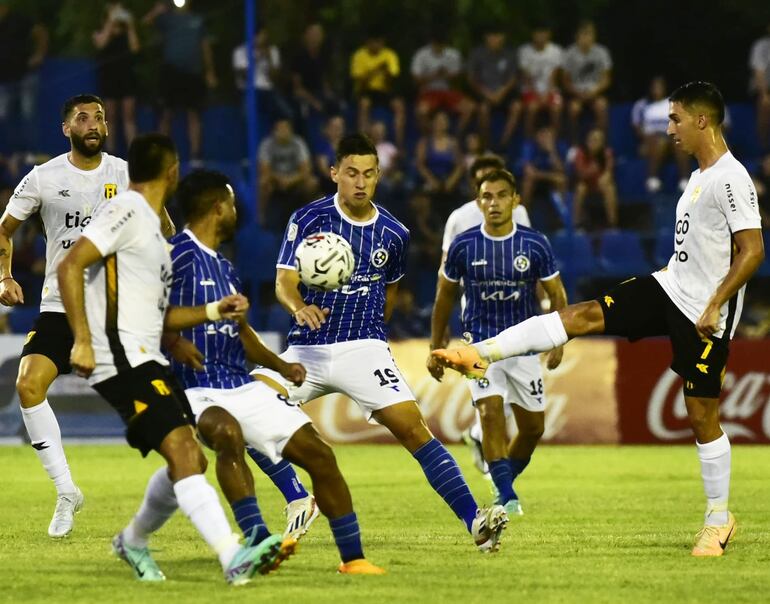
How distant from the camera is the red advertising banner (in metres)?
18.0

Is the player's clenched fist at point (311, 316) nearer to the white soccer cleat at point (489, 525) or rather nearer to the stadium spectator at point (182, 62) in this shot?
the white soccer cleat at point (489, 525)

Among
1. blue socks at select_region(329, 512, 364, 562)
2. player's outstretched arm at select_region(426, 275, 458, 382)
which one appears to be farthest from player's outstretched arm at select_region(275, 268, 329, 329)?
player's outstretched arm at select_region(426, 275, 458, 382)

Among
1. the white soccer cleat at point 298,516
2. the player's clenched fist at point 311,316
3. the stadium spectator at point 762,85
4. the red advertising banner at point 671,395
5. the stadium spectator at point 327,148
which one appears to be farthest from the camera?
the stadium spectator at point 762,85

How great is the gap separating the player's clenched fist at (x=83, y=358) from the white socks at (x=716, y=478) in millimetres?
3535

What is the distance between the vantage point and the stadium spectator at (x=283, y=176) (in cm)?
2028

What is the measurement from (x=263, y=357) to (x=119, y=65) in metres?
13.7

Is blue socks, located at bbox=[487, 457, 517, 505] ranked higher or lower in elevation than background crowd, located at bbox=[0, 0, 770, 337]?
lower

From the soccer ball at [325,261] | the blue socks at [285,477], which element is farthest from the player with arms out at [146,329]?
the blue socks at [285,477]

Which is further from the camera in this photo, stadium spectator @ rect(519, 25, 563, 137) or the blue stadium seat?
stadium spectator @ rect(519, 25, 563, 137)

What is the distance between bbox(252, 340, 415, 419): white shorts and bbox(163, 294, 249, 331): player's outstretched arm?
115 centimetres

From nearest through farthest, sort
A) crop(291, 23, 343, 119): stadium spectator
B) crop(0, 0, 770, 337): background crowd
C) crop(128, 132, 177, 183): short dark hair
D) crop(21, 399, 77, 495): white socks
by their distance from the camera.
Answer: crop(128, 132, 177, 183): short dark hair
crop(21, 399, 77, 495): white socks
crop(0, 0, 770, 337): background crowd
crop(291, 23, 343, 119): stadium spectator

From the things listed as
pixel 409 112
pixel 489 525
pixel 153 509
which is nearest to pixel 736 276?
pixel 489 525

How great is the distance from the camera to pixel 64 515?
33.2 ft

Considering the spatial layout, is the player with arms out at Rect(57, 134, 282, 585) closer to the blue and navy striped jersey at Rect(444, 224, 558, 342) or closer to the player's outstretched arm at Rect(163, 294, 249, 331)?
the player's outstretched arm at Rect(163, 294, 249, 331)
